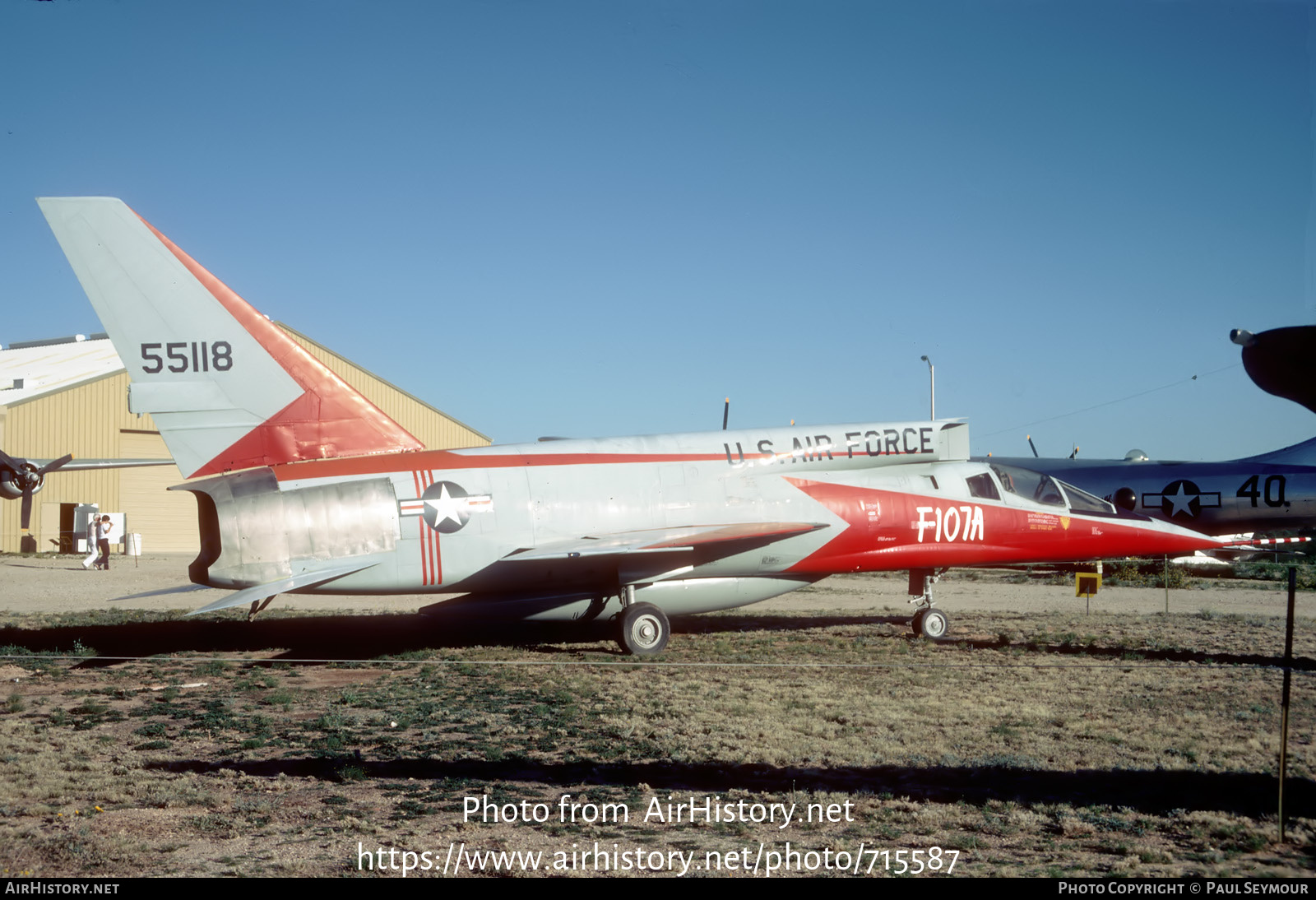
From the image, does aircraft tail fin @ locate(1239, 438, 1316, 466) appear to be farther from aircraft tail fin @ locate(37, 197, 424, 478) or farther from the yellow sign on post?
aircraft tail fin @ locate(37, 197, 424, 478)

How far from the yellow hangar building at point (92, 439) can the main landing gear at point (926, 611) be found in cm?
2845

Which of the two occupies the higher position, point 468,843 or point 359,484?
→ point 359,484

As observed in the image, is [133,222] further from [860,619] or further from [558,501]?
[860,619]

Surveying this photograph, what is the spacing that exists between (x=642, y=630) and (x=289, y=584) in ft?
15.2

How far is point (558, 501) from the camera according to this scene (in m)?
13.0

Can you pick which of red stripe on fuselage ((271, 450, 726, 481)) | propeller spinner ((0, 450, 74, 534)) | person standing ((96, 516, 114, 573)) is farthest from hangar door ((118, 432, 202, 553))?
red stripe on fuselage ((271, 450, 726, 481))

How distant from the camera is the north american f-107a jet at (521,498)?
37.7 ft

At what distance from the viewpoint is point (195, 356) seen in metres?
11.9

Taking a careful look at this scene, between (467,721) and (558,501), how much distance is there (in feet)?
15.6

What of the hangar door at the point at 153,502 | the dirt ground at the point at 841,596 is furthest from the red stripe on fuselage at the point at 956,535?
the hangar door at the point at 153,502

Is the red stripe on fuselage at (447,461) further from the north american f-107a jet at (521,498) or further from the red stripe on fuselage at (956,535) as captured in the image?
the red stripe on fuselage at (956,535)

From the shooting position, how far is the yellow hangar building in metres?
37.0
